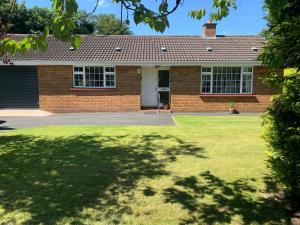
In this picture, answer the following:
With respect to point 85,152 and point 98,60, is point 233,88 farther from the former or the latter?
point 85,152

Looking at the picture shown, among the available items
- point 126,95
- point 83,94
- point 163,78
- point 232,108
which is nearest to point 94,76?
point 83,94

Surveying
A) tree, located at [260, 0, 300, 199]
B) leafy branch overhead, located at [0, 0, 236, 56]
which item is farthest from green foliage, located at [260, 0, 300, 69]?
leafy branch overhead, located at [0, 0, 236, 56]

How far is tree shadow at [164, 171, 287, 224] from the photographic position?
4.57 meters

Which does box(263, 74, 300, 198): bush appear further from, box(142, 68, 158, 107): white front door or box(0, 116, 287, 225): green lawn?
box(142, 68, 158, 107): white front door

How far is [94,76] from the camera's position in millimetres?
18781

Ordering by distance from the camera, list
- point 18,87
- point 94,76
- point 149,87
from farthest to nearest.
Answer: point 18,87 < point 149,87 < point 94,76

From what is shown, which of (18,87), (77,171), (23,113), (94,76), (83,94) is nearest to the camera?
(77,171)

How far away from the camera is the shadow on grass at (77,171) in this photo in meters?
4.95

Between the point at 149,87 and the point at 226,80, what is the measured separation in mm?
4418

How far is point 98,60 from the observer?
1831cm

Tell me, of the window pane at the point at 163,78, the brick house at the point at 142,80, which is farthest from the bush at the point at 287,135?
the window pane at the point at 163,78

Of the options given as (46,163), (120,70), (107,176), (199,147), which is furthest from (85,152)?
(120,70)

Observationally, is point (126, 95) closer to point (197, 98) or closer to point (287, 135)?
point (197, 98)

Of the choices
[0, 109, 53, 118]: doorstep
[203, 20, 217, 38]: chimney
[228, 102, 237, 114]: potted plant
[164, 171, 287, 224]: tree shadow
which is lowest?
[164, 171, 287, 224]: tree shadow
